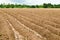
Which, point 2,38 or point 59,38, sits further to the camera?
point 2,38

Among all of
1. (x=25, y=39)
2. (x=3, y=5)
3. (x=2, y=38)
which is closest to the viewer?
(x=25, y=39)

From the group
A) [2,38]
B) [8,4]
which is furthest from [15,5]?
[2,38]

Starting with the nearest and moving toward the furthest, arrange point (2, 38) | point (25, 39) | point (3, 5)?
point (25, 39), point (2, 38), point (3, 5)

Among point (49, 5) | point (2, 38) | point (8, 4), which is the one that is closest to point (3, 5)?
point (8, 4)

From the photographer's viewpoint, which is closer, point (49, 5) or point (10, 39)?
point (10, 39)

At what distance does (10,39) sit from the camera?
473 inches

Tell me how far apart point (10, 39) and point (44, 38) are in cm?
168

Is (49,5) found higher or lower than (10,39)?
lower

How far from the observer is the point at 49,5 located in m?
94.8

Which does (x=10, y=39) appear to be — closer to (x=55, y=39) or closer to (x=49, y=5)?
(x=55, y=39)

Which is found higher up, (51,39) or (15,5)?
(51,39)

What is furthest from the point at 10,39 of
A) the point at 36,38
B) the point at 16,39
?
the point at 36,38

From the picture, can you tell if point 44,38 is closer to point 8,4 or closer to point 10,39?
point 10,39

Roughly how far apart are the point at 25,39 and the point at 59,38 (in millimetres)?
1662
